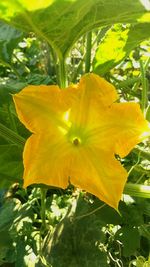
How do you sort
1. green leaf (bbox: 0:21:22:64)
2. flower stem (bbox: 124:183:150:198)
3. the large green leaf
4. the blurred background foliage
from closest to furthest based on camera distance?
1. the large green leaf
2. the blurred background foliage
3. flower stem (bbox: 124:183:150:198)
4. green leaf (bbox: 0:21:22:64)

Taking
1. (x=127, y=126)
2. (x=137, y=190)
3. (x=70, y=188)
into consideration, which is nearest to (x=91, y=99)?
(x=127, y=126)

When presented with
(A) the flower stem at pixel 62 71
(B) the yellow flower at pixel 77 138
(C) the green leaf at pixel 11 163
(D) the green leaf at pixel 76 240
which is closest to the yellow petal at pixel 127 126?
(B) the yellow flower at pixel 77 138

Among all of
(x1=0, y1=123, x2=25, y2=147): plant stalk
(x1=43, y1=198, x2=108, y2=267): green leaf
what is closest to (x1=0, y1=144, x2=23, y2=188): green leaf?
(x1=0, y1=123, x2=25, y2=147): plant stalk

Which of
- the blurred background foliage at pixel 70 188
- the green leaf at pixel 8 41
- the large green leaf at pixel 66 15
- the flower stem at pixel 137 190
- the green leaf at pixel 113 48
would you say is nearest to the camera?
the large green leaf at pixel 66 15

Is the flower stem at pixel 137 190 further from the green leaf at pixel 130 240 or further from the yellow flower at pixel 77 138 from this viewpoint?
the green leaf at pixel 130 240

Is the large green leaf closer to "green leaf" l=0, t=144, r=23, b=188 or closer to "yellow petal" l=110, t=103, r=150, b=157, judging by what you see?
"yellow petal" l=110, t=103, r=150, b=157

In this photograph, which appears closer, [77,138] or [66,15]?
[66,15]

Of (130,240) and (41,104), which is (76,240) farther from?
(41,104)
